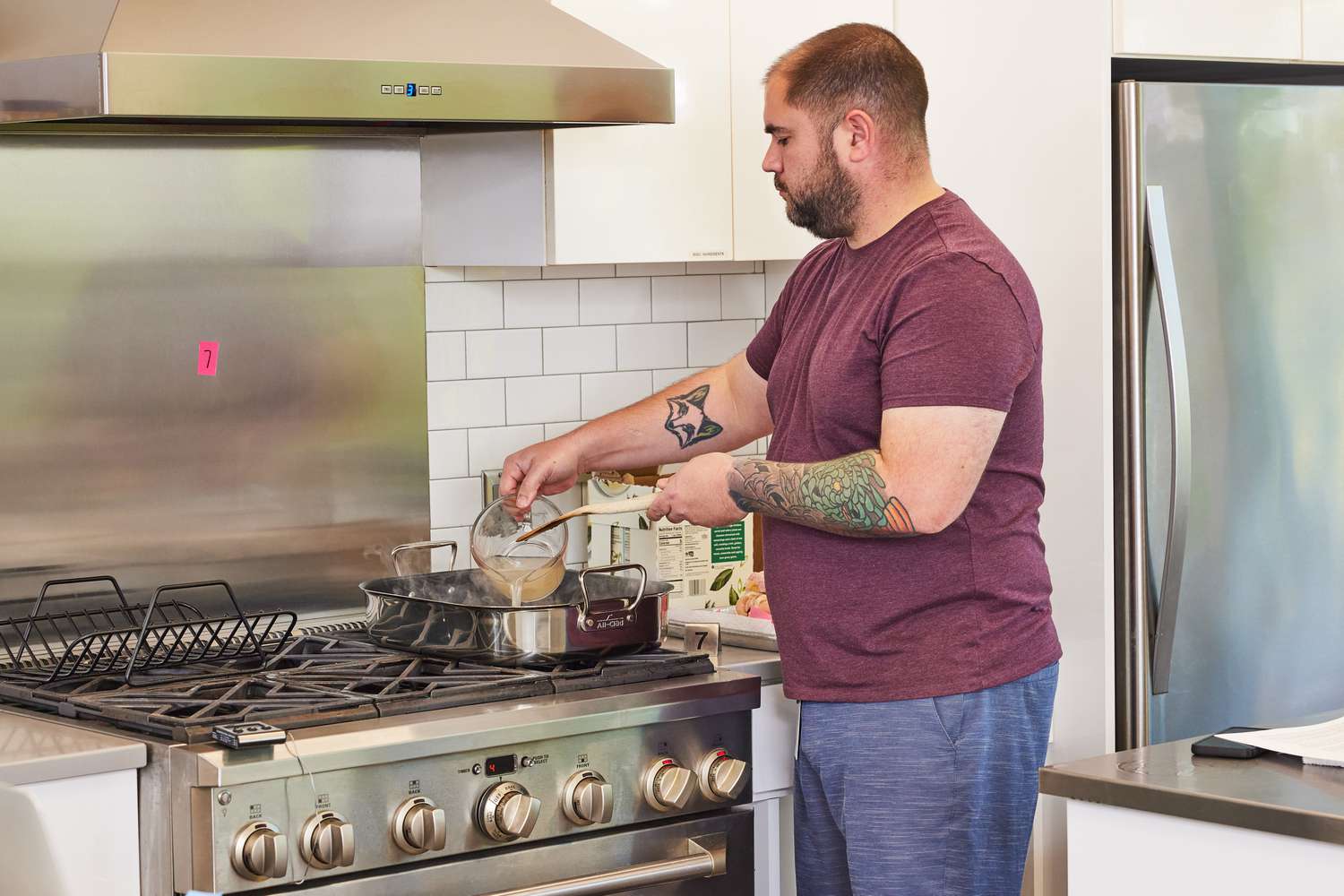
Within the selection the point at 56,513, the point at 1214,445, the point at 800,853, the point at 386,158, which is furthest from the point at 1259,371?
the point at 56,513

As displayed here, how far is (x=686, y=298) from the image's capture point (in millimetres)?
3512

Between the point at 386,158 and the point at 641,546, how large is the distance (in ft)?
2.71

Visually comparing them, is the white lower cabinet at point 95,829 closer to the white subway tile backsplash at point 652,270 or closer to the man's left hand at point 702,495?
the man's left hand at point 702,495

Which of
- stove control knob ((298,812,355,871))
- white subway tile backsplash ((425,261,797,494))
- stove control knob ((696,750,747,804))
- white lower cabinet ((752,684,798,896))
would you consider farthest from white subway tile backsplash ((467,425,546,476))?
stove control knob ((298,812,355,871))

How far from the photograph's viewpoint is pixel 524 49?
2637 mm

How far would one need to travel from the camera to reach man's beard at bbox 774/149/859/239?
7.64 ft

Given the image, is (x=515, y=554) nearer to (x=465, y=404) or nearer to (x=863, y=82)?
(x=465, y=404)

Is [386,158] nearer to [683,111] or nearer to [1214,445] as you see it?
[683,111]

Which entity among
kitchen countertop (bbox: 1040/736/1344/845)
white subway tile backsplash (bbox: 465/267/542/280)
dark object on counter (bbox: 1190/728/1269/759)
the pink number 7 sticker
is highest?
white subway tile backsplash (bbox: 465/267/542/280)

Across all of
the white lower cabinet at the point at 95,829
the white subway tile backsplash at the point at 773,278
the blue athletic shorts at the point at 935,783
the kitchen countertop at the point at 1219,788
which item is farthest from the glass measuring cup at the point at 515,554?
the white subway tile backsplash at the point at 773,278

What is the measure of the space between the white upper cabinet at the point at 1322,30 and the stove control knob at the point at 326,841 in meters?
2.15

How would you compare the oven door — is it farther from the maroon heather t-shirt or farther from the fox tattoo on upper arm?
the fox tattoo on upper arm

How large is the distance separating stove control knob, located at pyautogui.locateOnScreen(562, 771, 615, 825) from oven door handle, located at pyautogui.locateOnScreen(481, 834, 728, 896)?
8 cm

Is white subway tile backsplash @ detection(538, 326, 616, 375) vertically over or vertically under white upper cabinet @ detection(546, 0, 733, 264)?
under
